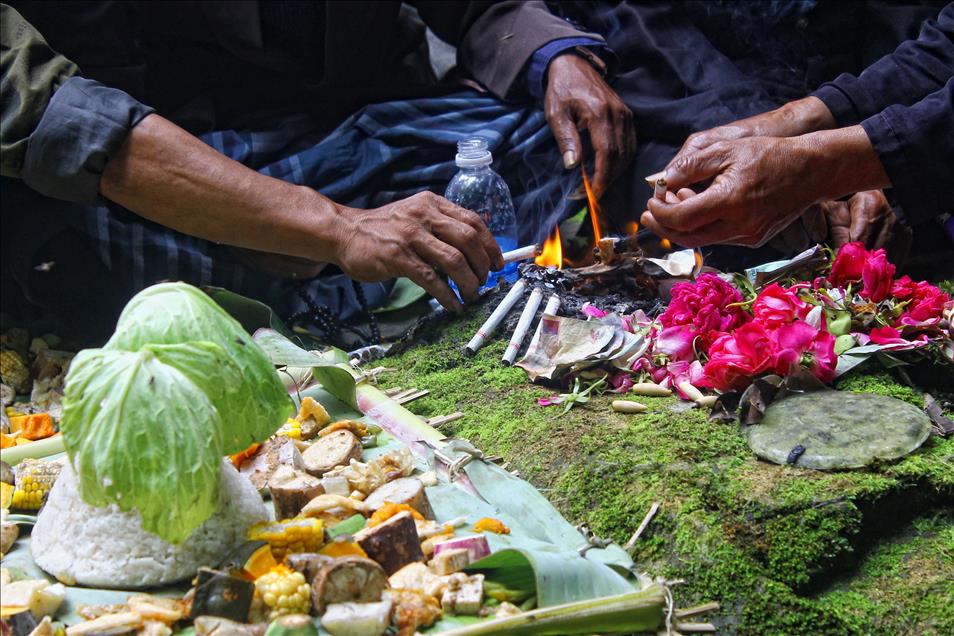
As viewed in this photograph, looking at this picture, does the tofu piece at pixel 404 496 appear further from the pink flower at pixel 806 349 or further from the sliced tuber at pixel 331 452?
the pink flower at pixel 806 349

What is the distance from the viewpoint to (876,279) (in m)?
2.63

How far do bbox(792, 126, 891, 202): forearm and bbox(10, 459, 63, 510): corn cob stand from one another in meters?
2.03

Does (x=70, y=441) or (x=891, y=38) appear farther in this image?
(x=891, y=38)

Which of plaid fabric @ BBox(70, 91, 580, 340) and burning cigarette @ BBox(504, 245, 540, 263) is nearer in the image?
burning cigarette @ BBox(504, 245, 540, 263)

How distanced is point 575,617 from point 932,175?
1.78 metres

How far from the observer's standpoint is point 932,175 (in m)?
2.66

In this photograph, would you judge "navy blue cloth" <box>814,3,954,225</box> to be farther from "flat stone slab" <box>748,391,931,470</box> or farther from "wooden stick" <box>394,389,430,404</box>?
"wooden stick" <box>394,389,430,404</box>

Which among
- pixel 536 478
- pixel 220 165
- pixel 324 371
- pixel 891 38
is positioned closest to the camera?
pixel 536 478

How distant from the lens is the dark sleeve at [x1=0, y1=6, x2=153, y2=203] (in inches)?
106

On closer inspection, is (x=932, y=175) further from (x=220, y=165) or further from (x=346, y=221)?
(x=220, y=165)

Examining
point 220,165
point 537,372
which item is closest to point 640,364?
point 537,372

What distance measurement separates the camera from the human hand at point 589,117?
3705 mm

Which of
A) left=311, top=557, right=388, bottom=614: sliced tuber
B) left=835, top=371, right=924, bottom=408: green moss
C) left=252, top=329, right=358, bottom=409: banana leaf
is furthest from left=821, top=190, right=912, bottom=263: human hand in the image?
left=311, top=557, right=388, bottom=614: sliced tuber

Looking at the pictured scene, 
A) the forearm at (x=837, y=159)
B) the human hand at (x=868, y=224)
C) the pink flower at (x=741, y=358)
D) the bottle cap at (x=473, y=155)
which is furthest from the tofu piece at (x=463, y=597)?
the human hand at (x=868, y=224)
